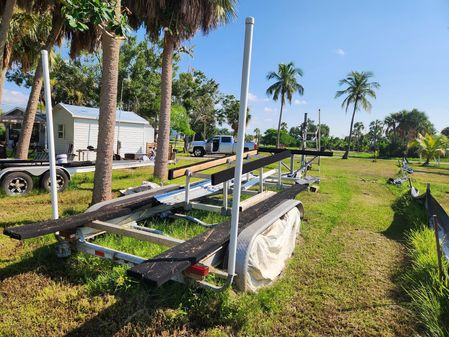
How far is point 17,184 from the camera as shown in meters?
7.48

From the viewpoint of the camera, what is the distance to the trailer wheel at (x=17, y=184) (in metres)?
7.23

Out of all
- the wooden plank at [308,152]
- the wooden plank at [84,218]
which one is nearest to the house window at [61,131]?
the wooden plank at [308,152]

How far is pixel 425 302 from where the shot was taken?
286cm

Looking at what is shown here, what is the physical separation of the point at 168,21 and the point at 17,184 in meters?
6.03

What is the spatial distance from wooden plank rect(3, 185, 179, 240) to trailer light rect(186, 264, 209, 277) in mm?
1769

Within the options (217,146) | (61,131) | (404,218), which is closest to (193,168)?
(404,218)

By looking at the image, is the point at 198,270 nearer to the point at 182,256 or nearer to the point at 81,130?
the point at 182,256

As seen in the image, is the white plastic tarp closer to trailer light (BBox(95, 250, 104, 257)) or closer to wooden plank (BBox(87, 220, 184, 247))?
wooden plank (BBox(87, 220, 184, 247))

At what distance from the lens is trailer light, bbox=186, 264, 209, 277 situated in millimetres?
2738

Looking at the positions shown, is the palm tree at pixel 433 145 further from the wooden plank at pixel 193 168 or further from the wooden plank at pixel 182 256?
A: the wooden plank at pixel 182 256

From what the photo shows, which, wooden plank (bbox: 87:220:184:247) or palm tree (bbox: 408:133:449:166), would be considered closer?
wooden plank (bbox: 87:220:184:247)

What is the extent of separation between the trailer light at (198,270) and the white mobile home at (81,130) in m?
14.9

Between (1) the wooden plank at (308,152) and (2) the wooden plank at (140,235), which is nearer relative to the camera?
(2) the wooden plank at (140,235)

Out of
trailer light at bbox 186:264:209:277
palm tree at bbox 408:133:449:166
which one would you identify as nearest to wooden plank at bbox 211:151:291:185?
trailer light at bbox 186:264:209:277
